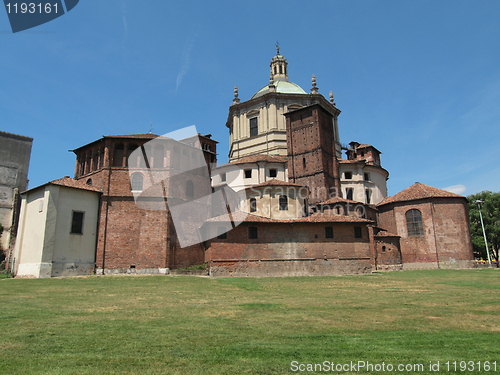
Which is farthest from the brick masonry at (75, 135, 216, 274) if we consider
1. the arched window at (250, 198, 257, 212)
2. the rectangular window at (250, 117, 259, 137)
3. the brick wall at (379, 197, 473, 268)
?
the brick wall at (379, 197, 473, 268)

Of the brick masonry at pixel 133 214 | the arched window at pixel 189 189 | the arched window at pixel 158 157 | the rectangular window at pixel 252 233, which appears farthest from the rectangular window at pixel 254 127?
the rectangular window at pixel 252 233

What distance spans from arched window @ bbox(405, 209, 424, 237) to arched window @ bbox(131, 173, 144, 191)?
28388mm

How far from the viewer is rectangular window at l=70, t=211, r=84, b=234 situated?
30.6 metres

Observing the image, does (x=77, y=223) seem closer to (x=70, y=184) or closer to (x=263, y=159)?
(x=70, y=184)

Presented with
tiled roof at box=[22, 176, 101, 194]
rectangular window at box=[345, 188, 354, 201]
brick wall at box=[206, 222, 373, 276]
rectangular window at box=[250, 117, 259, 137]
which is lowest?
brick wall at box=[206, 222, 373, 276]

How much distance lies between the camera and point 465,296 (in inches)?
508

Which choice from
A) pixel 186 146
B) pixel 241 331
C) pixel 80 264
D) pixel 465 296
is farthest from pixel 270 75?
pixel 241 331

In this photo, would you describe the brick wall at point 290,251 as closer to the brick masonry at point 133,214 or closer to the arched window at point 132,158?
the brick masonry at point 133,214

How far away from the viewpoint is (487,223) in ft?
158

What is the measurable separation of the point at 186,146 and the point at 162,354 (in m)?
32.8

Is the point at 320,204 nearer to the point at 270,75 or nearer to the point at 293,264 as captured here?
the point at 293,264

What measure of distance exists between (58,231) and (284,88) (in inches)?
1298

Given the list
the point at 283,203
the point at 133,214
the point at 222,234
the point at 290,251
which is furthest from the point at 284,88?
the point at 222,234

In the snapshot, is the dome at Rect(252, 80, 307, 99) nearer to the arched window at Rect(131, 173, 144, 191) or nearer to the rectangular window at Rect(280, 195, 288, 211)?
the rectangular window at Rect(280, 195, 288, 211)
